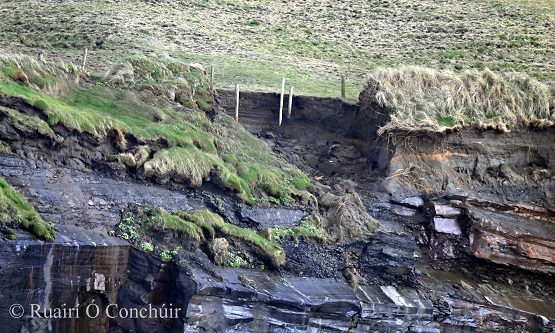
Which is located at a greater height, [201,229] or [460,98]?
[460,98]

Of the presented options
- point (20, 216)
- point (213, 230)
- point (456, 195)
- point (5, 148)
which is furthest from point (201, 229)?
point (456, 195)

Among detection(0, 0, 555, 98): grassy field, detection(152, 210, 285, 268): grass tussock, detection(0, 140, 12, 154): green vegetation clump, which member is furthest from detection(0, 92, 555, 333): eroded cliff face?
detection(0, 0, 555, 98): grassy field

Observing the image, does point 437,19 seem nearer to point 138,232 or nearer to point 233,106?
point 233,106

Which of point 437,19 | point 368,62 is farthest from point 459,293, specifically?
point 437,19

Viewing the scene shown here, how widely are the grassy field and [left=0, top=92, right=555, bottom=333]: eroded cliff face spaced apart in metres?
5.08

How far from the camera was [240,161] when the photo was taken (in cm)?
2189

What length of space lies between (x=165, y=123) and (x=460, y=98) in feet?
31.9

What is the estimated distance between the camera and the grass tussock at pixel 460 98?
24.6 meters

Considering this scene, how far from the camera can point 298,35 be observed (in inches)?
1521

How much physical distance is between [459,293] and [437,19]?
2327 centimetres

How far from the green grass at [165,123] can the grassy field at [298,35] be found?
389cm

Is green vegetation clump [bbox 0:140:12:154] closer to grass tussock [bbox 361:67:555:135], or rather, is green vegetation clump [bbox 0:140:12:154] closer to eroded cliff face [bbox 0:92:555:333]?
eroded cliff face [bbox 0:92:555:333]

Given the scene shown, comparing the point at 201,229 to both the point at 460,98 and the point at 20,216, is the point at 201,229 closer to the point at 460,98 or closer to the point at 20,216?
the point at 20,216

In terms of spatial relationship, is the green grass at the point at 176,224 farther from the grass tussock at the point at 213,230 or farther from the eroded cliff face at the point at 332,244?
the eroded cliff face at the point at 332,244
